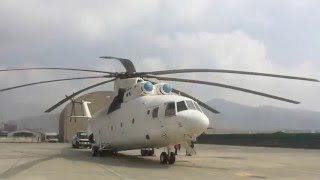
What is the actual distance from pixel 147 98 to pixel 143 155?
6.97 metres

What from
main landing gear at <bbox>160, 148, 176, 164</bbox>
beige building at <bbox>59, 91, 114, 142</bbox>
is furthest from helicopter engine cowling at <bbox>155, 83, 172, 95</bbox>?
beige building at <bbox>59, 91, 114, 142</bbox>

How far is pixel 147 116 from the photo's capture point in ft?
75.9

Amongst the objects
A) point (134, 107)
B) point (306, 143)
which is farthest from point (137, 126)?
point (306, 143)

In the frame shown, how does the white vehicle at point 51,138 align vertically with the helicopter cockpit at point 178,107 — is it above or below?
below

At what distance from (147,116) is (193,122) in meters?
3.68

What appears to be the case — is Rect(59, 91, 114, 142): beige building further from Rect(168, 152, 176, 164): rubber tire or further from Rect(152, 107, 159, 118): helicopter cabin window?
Rect(168, 152, 176, 164): rubber tire

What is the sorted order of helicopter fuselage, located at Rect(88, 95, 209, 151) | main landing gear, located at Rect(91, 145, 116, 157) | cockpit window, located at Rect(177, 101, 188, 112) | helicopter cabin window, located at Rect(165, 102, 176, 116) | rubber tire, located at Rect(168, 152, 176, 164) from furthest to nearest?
main landing gear, located at Rect(91, 145, 116, 157) < rubber tire, located at Rect(168, 152, 176, 164) < helicopter cabin window, located at Rect(165, 102, 176, 116) < cockpit window, located at Rect(177, 101, 188, 112) < helicopter fuselage, located at Rect(88, 95, 209, 151)

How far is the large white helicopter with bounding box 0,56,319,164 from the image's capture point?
68.3 feet

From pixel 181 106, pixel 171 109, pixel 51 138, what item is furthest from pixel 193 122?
pixel 51 138

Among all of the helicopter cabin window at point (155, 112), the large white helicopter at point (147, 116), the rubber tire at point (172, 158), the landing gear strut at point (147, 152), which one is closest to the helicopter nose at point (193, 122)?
the large white helicopter at point (147, 116)

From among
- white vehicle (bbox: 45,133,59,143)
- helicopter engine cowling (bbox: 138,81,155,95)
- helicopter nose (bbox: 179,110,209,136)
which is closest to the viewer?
helicopter nose (bbox: 179,110,209,136)

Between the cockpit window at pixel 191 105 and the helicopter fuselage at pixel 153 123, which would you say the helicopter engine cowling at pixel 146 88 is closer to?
the helicopter fuselage at pixel 153 123

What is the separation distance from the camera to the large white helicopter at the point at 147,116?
2083cm

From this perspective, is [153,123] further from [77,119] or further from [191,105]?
[77,119]
